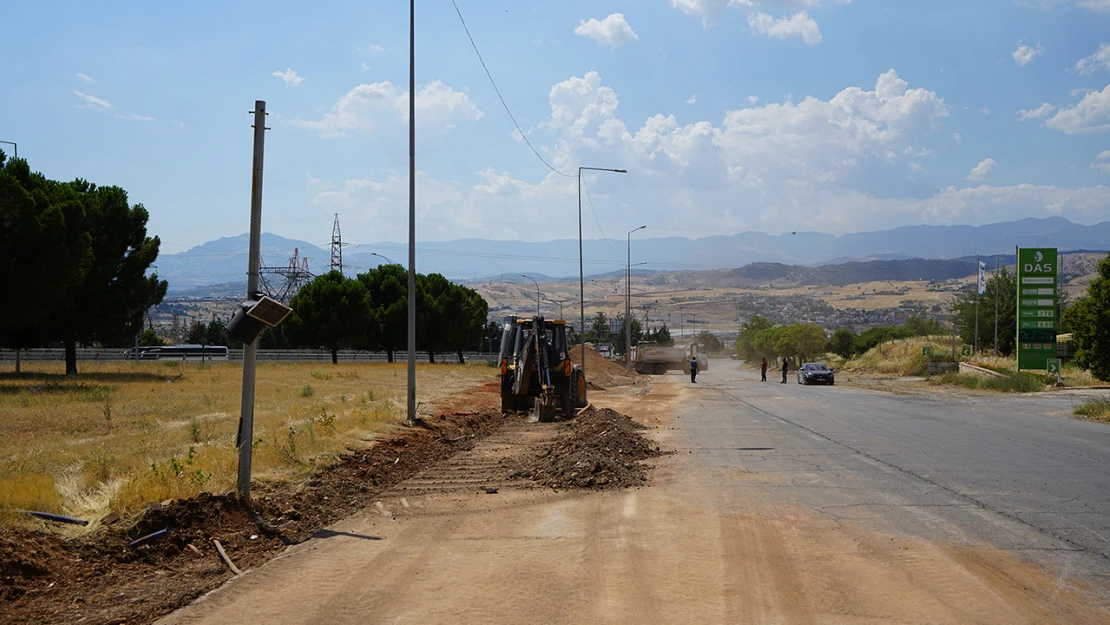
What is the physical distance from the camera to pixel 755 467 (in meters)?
14.4

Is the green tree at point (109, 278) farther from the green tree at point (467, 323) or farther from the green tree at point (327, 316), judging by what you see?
the green tree at point (467, 323)

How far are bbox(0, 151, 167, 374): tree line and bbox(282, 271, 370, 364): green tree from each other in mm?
28473

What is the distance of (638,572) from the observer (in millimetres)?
7836

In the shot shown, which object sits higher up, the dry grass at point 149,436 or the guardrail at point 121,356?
the dry grass at point 149,436

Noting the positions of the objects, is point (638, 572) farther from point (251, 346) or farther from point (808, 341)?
point (808, 341)

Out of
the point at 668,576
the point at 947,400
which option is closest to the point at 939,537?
the point at 668,576

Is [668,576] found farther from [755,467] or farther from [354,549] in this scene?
[755,467]

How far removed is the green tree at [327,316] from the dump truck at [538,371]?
160 ft

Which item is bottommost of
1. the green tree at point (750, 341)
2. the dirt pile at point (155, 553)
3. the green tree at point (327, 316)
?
the green tree at point (750, 341)

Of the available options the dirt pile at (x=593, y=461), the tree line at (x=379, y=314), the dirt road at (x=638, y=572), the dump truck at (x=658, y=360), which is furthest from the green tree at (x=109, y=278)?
the dump truck at (x=658, y=360)

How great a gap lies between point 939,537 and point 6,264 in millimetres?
34665

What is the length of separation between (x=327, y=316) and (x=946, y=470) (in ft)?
216

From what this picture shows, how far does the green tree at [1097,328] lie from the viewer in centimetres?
3922

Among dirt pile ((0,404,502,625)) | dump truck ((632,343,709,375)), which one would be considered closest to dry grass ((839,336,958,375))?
dump truck ((632,343,709,375))
